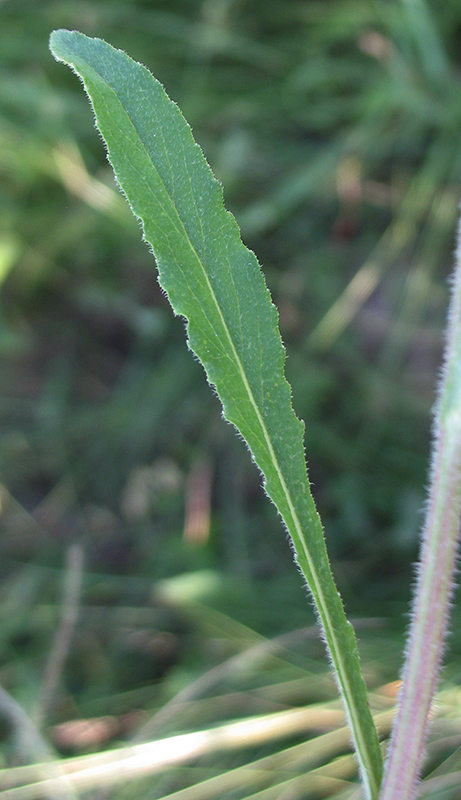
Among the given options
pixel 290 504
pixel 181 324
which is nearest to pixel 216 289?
pixel 290 504

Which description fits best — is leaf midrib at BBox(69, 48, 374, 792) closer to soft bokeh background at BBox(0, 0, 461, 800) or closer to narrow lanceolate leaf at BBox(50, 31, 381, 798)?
narrow lanceolate leaf at BBox(50, 31, 381, 798)

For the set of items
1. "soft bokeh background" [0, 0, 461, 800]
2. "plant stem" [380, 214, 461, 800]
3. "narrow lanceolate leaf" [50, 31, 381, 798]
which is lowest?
"plant stem" [380, 214, 461, 800]

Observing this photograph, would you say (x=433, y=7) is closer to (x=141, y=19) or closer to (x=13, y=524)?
(x=141, y=19)

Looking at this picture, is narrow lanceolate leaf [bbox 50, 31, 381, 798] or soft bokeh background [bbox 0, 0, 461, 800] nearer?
narrow lanceolate leaf [bbox 50, 31, 381, 798]

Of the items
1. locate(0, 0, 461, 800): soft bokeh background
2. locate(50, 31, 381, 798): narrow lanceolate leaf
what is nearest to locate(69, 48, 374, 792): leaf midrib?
locate(50, 31, 381, 798): narrow lanceolate leaf

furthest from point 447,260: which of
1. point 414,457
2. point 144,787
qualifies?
point 144,787
